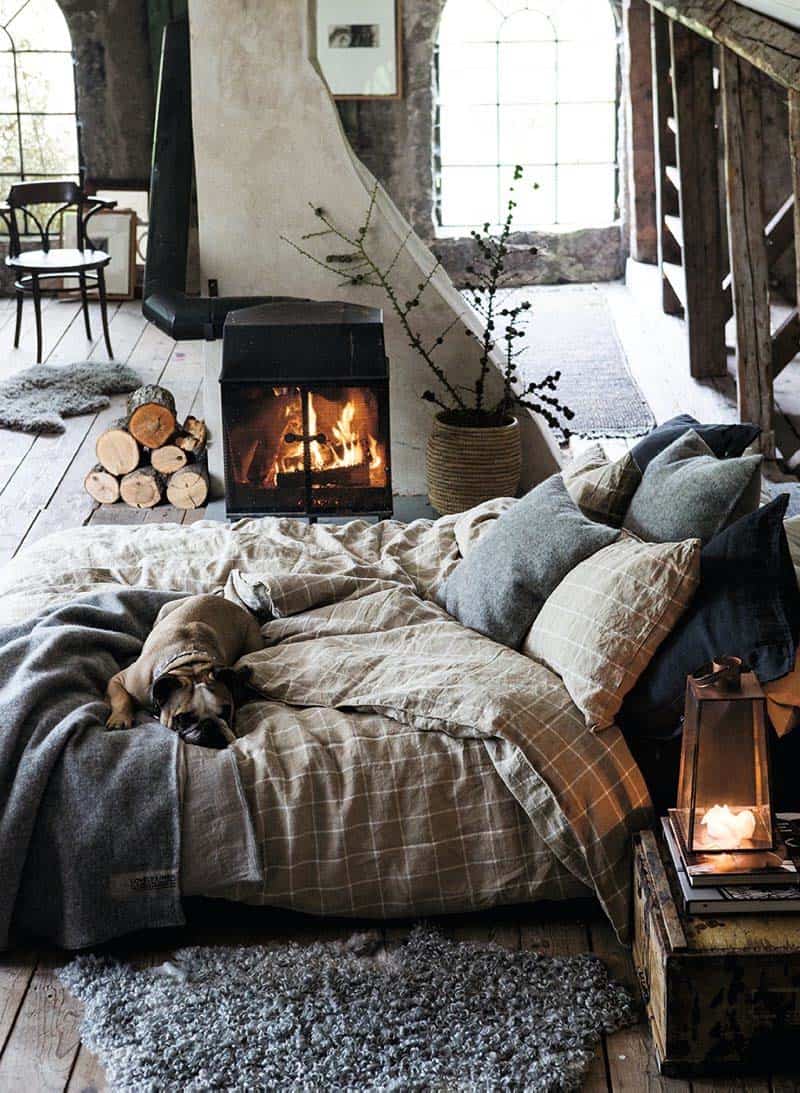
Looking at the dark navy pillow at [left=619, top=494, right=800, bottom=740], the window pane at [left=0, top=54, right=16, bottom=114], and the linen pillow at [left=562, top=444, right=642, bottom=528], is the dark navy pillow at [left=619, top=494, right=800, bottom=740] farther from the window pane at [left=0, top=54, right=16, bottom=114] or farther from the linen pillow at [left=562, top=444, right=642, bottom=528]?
the window pane at [left=0, top=54, right=16, bottom=114]

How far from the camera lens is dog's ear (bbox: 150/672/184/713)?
9.53ft

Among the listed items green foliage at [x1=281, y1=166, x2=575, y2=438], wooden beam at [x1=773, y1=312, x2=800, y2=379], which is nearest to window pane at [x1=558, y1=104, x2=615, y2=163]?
wooden beam at [x1=773, y1=312, x2=800, y2=379]

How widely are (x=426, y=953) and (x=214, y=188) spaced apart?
340 cm

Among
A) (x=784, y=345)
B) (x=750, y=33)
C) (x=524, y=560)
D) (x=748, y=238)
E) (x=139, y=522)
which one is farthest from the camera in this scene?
Result: (x=784, y=345)

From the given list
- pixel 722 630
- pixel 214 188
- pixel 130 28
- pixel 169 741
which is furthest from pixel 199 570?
pixel 130 28

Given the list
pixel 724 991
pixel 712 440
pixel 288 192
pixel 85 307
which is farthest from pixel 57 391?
pixel 724 991

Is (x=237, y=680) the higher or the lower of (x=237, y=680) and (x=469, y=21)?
the lower

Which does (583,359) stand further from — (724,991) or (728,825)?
(724,991)

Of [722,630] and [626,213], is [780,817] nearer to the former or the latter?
[722,630]

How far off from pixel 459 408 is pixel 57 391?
99.0 inches

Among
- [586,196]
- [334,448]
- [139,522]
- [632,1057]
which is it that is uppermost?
[586,196]

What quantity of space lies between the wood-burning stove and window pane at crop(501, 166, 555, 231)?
17.2ft

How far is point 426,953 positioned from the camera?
2697mm

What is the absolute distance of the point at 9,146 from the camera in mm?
9227
